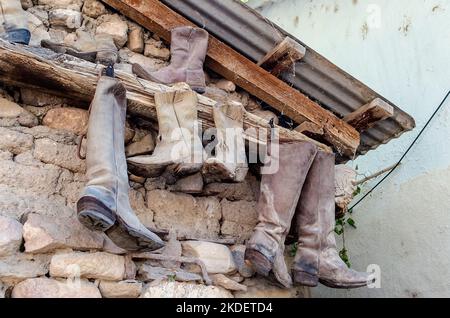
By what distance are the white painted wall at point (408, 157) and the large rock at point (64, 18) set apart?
2.43 meters

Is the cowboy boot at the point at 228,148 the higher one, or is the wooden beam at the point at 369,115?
the wooden beam at the point at 369,115

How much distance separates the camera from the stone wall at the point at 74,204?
212 centimetres

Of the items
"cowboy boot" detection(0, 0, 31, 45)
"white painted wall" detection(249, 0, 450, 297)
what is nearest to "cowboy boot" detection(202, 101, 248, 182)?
"cowboy boot" detection(0, 0, 31, 45)

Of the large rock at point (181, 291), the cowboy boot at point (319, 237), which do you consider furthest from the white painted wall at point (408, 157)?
the large rock at point (181, 291)

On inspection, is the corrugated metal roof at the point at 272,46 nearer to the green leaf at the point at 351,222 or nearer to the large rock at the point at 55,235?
the green leaf at the point at 351,222

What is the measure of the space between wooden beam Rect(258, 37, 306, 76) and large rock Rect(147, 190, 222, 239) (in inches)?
33.4

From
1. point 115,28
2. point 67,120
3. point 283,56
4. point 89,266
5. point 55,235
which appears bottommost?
point 89,266

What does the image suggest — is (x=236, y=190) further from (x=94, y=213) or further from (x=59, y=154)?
(x=94, y=213)

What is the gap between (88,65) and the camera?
7.89ft

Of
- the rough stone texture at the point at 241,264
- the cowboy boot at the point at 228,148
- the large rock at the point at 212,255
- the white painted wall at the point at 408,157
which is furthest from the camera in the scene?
the white painted wall at the point at 408,157

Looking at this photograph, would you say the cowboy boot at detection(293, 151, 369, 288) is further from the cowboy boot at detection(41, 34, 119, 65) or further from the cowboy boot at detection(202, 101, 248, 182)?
the cowboy boot at detection(41, 34, 119, 65)

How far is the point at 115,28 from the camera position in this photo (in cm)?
288

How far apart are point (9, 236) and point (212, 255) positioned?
959 mm

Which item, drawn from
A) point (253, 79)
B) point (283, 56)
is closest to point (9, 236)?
point (253, 79)
